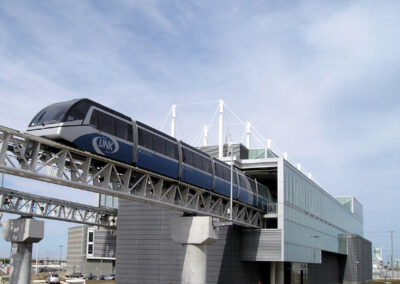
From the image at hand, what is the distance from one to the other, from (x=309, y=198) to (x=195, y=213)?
28426mm

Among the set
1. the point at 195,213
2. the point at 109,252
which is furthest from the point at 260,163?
the point at 109,252

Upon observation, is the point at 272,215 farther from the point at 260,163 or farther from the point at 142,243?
the point at 142,243

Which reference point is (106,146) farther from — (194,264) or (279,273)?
(279,273)

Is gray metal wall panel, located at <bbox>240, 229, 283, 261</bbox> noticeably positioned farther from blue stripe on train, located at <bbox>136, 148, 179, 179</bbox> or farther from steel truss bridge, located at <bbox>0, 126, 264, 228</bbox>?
blue stripe on train, located at <bbox>136, 148, 179, 179</bbox>

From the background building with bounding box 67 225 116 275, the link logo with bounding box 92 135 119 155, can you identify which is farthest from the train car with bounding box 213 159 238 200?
A: the background building with bounding box 67 225 116 275

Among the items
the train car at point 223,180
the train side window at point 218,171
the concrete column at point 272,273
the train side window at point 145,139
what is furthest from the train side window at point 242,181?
the train side window at point 145,139

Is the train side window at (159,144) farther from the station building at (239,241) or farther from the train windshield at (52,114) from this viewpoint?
the station building at (239,241)

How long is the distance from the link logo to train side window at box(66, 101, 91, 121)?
4.42ft

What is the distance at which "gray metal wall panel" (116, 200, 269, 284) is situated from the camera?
149 feet

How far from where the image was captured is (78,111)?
958 inches

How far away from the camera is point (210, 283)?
148 ft

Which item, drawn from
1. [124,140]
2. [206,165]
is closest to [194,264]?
[206,165]

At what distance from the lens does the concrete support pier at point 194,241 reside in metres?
33.2

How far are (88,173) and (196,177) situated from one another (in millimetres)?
9398
